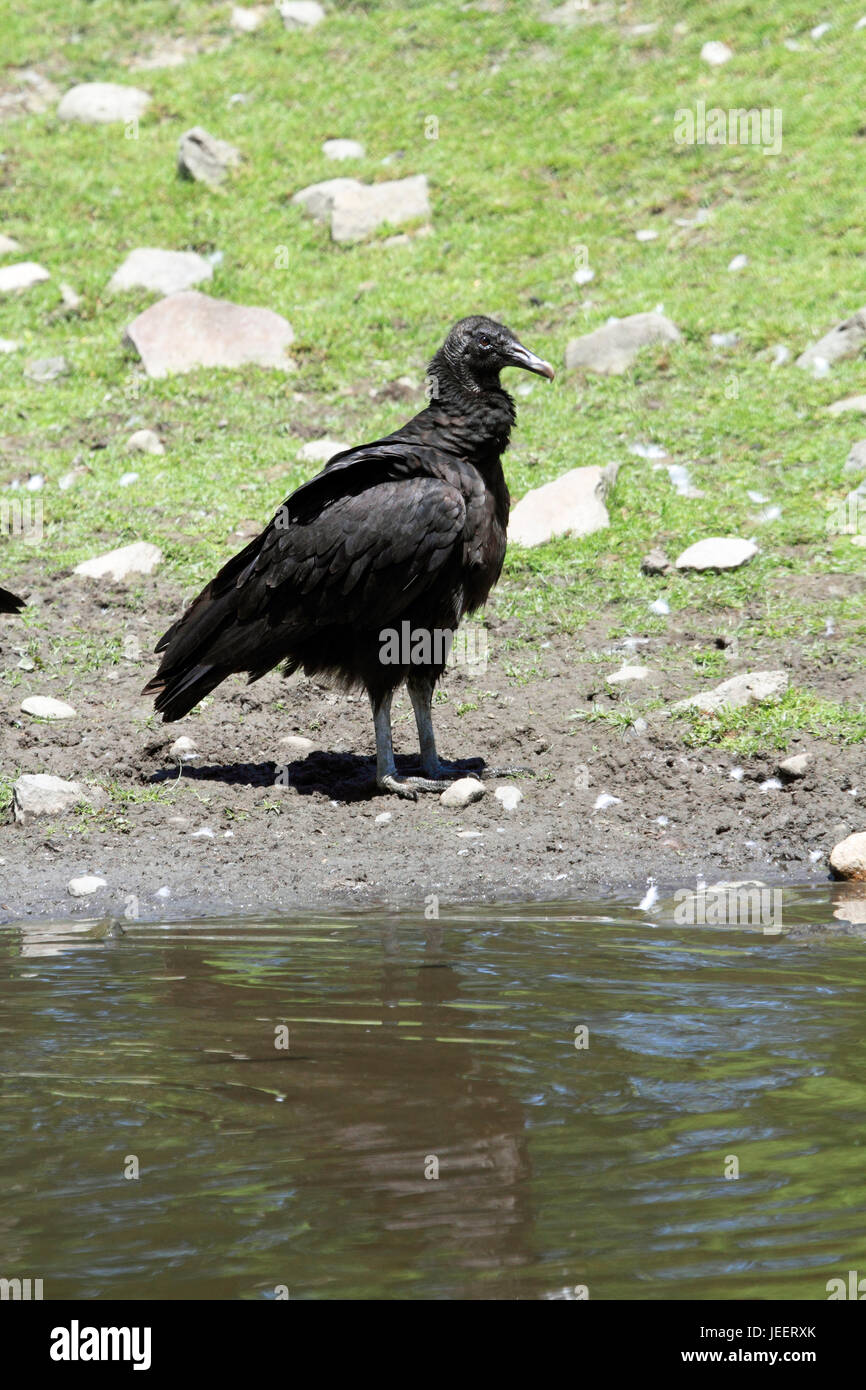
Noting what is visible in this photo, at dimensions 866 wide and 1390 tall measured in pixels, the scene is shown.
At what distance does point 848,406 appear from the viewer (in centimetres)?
997

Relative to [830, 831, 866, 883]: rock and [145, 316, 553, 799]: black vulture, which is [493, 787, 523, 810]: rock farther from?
[830, 831, 866, 883]: rock

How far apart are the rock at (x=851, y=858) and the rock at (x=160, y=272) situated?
868 cm

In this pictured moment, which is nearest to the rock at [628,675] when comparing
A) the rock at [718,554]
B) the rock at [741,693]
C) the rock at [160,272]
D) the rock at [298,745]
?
the rock at [741,693]

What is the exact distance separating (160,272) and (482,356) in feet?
22.1

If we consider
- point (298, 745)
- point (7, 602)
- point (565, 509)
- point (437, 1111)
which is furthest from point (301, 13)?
point (437, 1111)

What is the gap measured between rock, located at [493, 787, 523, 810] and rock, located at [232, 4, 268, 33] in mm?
13215

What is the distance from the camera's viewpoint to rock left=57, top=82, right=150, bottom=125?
615 inches

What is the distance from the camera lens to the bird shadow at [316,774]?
22.2ft

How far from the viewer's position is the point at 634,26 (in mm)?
15680

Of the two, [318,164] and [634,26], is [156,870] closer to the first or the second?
[318,164]

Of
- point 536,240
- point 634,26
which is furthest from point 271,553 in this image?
point 634,26

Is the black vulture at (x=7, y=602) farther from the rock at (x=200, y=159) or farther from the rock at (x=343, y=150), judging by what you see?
the rock at (x=343, y=150)

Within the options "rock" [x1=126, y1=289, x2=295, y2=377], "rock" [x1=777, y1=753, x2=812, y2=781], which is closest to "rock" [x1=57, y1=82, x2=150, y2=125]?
"rock" [x1=126, y1=289, x2=295, y2=377]
